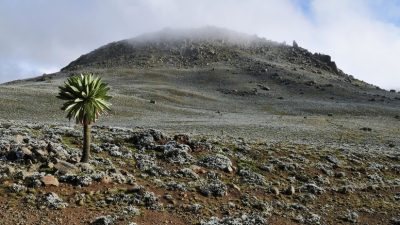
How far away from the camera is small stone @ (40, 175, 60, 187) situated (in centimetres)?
2961

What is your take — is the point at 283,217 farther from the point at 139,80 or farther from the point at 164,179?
the point at 139,80

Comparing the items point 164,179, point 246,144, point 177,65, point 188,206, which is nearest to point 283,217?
point 188,206

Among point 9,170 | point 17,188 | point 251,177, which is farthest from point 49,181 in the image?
point 251,177

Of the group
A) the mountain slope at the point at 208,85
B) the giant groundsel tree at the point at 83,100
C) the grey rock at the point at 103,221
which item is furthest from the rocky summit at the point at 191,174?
the mountain slope at the point at 208,85

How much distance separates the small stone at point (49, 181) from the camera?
29.6 m

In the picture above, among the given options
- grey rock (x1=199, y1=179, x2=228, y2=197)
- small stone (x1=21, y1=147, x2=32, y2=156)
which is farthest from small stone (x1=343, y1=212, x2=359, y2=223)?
small stone (x1=21, y1=147, x2=32, y2=156)

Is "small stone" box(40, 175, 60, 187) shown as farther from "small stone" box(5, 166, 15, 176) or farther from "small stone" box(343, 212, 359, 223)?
"small stone" box(343, 212, 359, 223)

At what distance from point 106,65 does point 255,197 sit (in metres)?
143

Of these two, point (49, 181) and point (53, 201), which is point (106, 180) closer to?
point (49, 181)

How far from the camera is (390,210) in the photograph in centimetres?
3525

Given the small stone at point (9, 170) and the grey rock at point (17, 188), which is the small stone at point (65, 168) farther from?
the grey rock at point (17, 188)

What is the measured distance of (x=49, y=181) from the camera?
2977 cm

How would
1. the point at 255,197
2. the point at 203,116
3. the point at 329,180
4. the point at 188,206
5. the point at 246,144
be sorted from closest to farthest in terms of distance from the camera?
the point at 188,206
the point at 255,197
the point at 329,180
the point at 246,144
the point at 203,116

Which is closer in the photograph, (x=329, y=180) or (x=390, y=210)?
(x=390, y=210)
